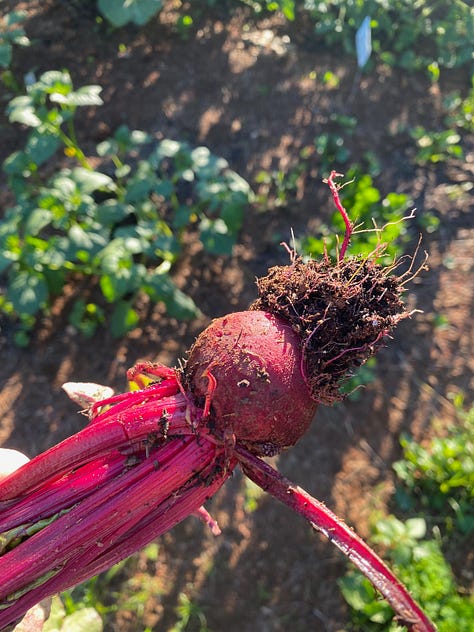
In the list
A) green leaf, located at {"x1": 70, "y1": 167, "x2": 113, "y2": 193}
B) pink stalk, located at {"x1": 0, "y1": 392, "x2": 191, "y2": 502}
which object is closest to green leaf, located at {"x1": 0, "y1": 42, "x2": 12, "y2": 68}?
green leaf, located at {"x1": 70, "y1": 167, "x2": 113, "y2": 193}

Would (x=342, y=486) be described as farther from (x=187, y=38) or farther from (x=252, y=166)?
(x=187, y=38)

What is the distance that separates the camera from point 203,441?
1405 millimetres

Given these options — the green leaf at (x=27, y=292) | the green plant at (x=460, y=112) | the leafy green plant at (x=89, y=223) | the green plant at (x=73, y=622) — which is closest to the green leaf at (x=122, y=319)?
the leafy green plant at (x=89, y=223)

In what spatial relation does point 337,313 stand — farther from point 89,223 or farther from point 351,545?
point 89,223

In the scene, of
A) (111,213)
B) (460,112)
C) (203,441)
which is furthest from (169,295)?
(460,112)

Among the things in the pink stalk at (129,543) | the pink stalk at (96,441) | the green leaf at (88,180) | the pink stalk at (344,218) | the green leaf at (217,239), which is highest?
the pink stalk at (344,218)

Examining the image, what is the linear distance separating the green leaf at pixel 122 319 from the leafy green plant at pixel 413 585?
1.90 meters

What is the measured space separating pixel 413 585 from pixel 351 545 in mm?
1482

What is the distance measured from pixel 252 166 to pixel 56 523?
3459 millimetres

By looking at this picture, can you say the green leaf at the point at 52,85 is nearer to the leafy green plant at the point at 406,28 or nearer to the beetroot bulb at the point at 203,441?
the beetroot bulb at the point at 203,441

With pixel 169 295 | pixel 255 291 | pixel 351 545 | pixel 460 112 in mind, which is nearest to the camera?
pixel 351 545

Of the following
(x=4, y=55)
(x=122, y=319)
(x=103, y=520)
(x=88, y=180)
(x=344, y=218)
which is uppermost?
(x=4, y=55)

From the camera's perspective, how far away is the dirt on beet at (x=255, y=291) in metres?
2.66

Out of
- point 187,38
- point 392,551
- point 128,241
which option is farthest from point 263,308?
→ point 187,38
